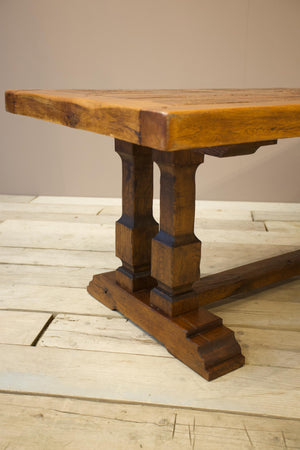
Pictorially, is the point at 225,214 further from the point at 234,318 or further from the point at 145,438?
the point at 145,438

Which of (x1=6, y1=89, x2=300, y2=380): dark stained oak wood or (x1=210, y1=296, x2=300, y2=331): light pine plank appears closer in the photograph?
(x1=6, y1=89, x2=300, y2=380): dark stained oak wood

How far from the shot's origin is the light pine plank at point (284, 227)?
197 centimetres

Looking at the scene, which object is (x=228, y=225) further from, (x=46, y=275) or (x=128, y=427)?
(x=128, y=427)

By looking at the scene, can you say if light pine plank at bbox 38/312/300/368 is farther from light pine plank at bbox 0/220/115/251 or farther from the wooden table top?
light pine plank at bbox 0/220/115/251

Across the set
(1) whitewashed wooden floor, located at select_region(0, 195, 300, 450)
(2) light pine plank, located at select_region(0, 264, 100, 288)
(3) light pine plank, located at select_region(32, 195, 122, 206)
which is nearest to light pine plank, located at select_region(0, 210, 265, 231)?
(3) light pine plank, located at select_region(32, 195, 122, 206)

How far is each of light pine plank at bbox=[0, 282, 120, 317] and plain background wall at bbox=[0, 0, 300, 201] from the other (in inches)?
46.3

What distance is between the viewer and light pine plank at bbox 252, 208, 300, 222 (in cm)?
215

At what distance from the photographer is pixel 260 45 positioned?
7.48 ft

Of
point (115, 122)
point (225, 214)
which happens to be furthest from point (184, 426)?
point (225, 214)

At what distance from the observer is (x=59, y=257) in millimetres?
1669

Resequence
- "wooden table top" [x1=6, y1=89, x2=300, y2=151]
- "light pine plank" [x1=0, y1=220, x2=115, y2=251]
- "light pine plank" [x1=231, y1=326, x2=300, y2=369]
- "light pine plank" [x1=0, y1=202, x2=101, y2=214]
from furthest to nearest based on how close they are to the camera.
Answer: "light pine plank" [x1=0, y1=202, x2=101, y2=214] < "light pine plank" [x1=0, y1=220, x2=115, y2=251] < "light pine plank" [x1=231, y1=326, x2=300, y2=369] < "wooden table top" [x1=6, y1=89, x2=300, y2=151]

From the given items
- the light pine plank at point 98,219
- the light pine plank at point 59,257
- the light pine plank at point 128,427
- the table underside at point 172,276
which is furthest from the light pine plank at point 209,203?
the light pine plank at point 128,427

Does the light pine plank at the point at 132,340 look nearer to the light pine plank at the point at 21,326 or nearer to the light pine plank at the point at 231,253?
the light pine plank at the point at 21,326

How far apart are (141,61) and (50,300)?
4.72 ft
